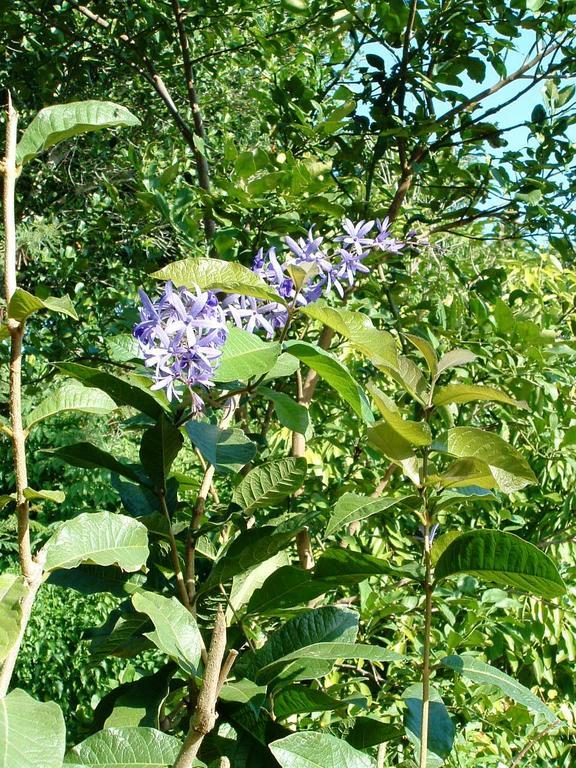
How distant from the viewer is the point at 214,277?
0.84 meters

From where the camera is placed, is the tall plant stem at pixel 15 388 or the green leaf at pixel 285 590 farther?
the green leaf at pixel 285 590

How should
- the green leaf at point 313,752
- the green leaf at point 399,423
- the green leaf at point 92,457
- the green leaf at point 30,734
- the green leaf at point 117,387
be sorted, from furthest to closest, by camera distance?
the green leaf at point 92,457 → the green leaf at point 117,387 → the green leaf at point 399,423 → the green leaf at point 313,752 → the green leaf at point 30,734

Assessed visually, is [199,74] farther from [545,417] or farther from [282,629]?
[282,629]

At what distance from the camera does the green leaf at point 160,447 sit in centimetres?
90

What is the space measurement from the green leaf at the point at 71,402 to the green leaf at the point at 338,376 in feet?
0.66

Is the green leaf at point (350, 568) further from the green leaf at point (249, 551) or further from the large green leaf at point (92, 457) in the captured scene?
the large green leaf at point (92, 457)

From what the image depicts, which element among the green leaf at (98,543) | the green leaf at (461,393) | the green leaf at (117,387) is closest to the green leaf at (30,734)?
the green leaf at (98,543)

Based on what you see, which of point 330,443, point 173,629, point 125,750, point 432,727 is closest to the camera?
point 125,750

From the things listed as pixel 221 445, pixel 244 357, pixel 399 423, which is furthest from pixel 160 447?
pixel 399 423

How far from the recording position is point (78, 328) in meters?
2.34

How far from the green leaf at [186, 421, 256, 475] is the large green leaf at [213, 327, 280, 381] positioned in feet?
0.22

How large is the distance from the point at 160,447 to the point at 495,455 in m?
0.37

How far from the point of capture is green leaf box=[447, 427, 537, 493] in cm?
75

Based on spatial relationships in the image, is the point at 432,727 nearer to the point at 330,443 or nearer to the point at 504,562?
the point at 504,562
